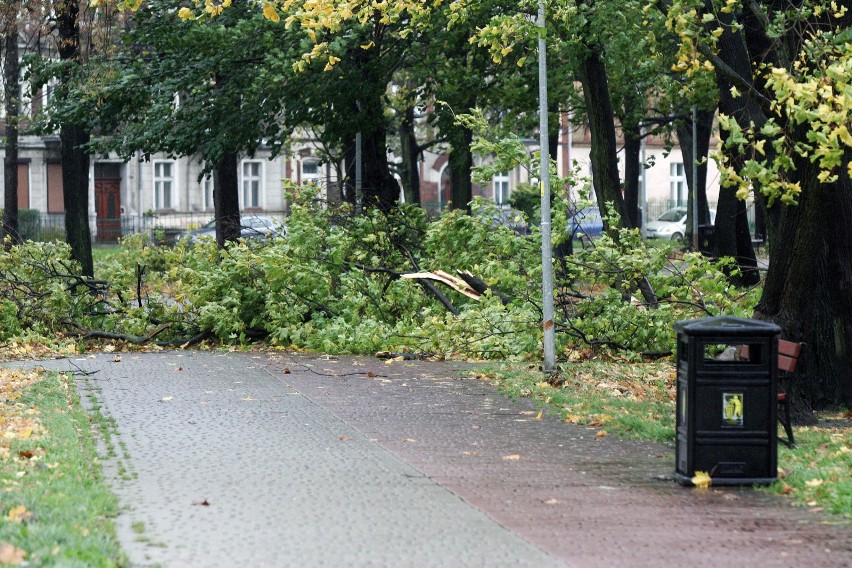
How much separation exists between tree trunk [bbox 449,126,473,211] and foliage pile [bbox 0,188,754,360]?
5.39 m

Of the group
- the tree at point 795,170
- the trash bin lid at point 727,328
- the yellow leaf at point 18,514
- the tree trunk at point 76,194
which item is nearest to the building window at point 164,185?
the tree trunk at point 76,194

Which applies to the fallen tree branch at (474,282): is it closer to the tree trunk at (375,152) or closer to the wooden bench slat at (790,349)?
the tree trunk at (375,152)

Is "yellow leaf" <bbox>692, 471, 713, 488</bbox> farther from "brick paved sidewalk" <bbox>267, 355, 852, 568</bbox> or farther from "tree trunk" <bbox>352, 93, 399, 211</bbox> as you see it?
"tree trunk" <bbox>352, 93, 399, 211</bbox>

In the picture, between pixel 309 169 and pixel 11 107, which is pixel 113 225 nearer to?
pixel 309 169

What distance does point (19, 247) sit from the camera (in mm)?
19359

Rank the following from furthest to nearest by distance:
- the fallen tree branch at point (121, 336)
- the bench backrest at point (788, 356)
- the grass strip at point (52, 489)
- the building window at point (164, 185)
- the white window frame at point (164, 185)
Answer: the building window at point (164, 185), the white window frame at point (164, 185), the fallen tree branch at point (121, 336), the bench backrest at point (788, 356), the grass strip at point (52, 489)

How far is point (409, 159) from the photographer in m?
38.0

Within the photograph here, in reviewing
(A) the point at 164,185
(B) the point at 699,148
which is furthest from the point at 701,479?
(A) the point at 164,185

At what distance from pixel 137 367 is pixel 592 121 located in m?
7.97

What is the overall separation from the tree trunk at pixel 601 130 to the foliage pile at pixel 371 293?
2.44m

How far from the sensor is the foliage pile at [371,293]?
618 inches

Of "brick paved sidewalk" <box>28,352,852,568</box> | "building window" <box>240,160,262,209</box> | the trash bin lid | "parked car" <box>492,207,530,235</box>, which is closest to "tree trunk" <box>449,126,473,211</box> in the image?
"parked car" <box>492,207,530,235</box>

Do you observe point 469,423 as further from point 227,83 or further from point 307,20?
point 227,83

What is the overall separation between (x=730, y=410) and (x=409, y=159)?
98.0ft
